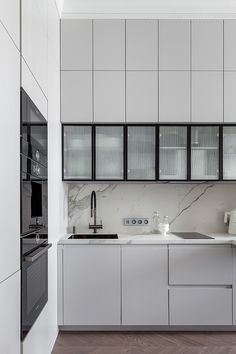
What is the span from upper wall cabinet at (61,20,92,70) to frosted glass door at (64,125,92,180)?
0.58 metres

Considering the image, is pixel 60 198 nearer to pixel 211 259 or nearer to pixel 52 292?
pixel 52 292

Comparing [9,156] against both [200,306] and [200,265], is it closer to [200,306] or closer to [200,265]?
[200,265]

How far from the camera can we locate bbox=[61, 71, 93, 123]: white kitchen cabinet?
11.2ft

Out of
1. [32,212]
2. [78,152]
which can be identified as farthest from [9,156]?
[78,152]

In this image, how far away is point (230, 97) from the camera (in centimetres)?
343

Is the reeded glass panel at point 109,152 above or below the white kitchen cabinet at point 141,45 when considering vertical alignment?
below

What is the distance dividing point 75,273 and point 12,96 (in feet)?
6.37

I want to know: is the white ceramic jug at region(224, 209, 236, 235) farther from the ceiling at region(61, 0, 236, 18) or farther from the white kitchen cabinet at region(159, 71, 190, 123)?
the ceiling at region(61, 0, 236, 18)

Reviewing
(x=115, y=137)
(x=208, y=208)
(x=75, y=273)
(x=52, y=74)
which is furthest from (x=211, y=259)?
(x=52, y=74)

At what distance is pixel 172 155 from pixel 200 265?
3.37 ft

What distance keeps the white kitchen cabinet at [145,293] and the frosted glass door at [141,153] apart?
0.79 meters

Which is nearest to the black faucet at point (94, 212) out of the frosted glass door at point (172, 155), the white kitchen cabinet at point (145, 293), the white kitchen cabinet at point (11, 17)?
the white kitchen cabinet at point (145, 293)

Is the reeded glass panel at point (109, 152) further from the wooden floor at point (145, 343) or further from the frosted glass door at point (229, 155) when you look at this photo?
the wooden floor at point (145, 343)

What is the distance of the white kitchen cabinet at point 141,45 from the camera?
11.3 feet
